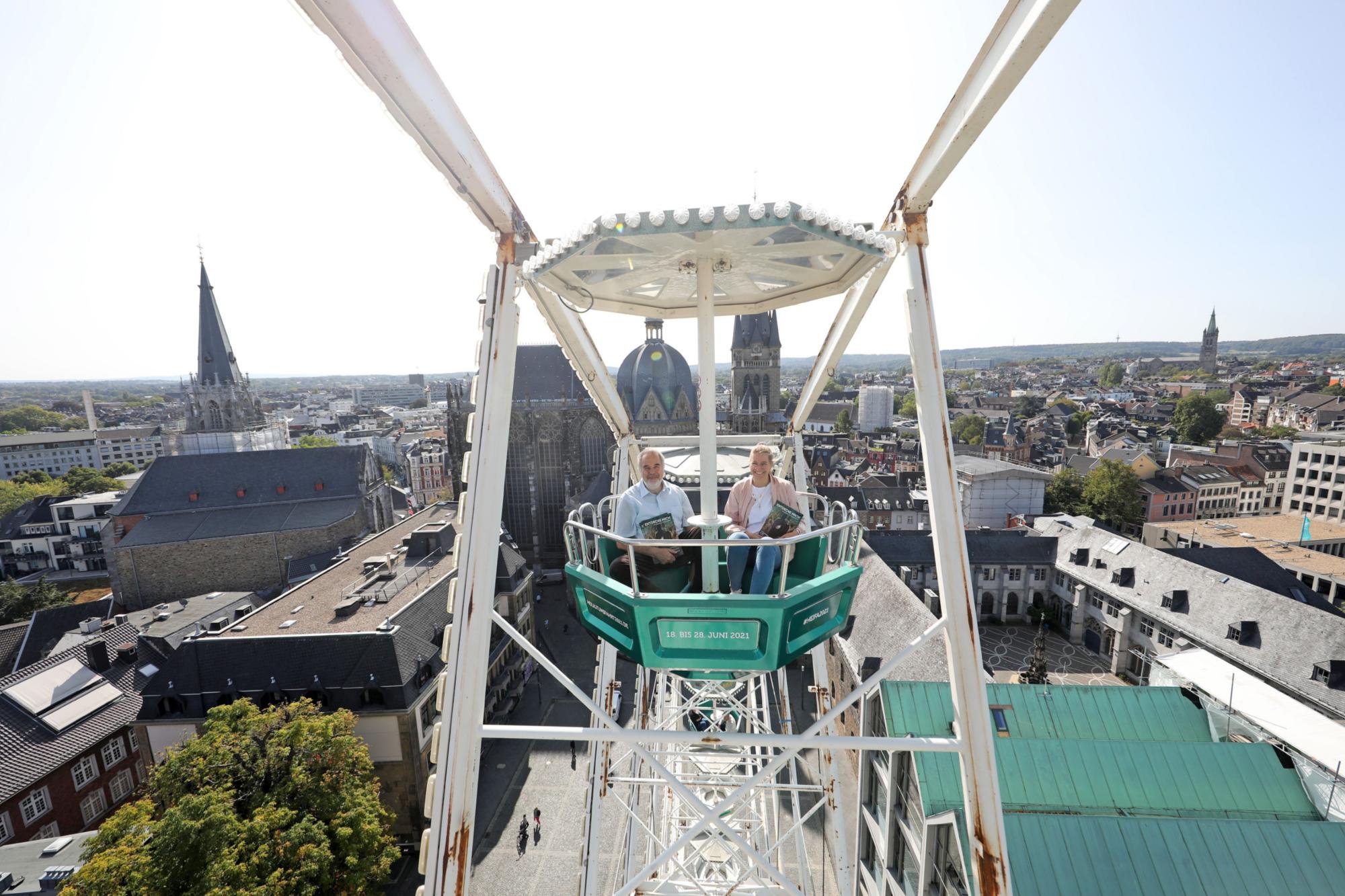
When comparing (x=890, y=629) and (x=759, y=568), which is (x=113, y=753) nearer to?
(x=759, y=568)

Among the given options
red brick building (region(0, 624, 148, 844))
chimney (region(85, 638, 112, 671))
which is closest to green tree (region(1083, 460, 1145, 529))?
red brick building (region(0, 624, 148, 844))

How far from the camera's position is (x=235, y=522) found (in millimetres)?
46781

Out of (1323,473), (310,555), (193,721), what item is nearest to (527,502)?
(310,555)

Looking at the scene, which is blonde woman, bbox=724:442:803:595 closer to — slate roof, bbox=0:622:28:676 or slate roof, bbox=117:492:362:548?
slate roof, bbox=0:622:28:676

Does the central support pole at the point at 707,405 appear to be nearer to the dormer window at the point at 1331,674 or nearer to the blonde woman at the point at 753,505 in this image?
the blonde woman at the point at 753,505

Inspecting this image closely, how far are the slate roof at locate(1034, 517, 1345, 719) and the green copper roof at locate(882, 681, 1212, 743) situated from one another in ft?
39.2

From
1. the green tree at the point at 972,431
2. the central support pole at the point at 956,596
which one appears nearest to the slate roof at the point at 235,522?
the central support pole at the point at 956,596

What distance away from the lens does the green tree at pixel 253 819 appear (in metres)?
13.6

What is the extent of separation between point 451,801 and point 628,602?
1668 millimetres

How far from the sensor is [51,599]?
132 feet

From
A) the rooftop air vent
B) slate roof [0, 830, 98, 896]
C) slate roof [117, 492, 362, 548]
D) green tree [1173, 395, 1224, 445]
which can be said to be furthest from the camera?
green tree [1173, 395, 1224, 445]

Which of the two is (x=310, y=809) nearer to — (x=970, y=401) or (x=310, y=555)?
(x=310, y=555)

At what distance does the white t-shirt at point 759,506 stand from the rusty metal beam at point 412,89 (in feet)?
11.6

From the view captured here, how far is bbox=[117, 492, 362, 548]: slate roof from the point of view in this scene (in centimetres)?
4491
